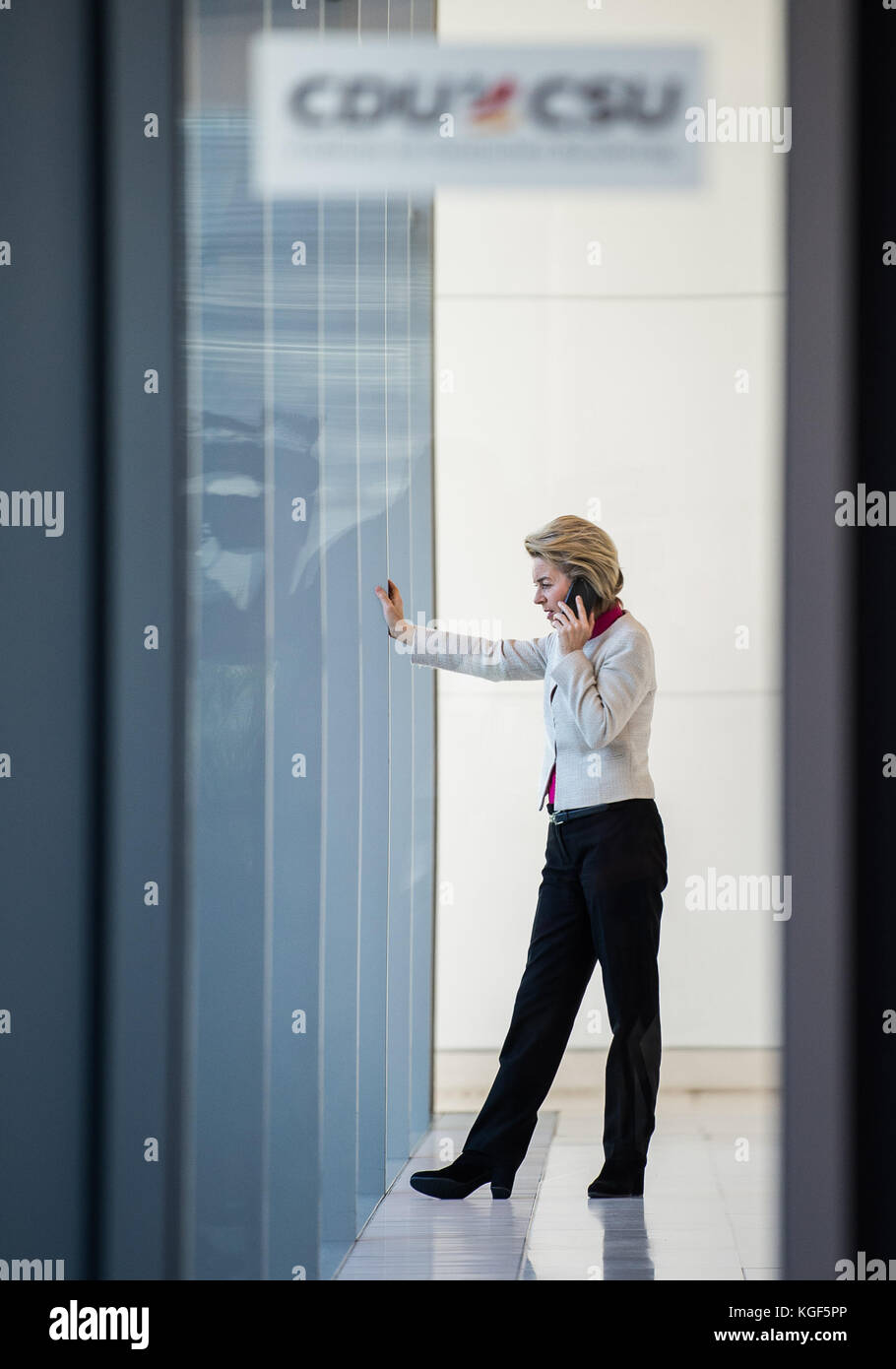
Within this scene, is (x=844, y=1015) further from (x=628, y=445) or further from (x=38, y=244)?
(x=628, y=445)

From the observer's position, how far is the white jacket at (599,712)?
2.56m

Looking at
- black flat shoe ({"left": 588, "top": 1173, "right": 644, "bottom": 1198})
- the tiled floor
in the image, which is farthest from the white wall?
black flat shoe ({"left": 588, "top": 1173, "right": 644, "bottom": 1198})

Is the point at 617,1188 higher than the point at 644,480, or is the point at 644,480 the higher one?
the point at 644,480

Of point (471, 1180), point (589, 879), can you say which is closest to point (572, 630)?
point (589, 879)

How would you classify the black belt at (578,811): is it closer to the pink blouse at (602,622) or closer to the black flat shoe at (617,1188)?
the pink blouse at (602,622)

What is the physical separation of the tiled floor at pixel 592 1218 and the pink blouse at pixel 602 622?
0.82 meters

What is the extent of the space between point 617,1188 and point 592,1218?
170mm

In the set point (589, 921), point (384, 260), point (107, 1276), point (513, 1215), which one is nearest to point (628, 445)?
→ point (384, 260)

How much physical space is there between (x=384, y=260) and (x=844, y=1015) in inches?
72.0

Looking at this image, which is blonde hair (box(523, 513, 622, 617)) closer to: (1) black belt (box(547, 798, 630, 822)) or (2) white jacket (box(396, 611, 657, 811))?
(2) white jacket (box(396, 611, 657, 811))

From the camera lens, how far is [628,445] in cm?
343

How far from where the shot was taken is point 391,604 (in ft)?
9.00

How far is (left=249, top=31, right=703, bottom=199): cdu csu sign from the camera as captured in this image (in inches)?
74.1
